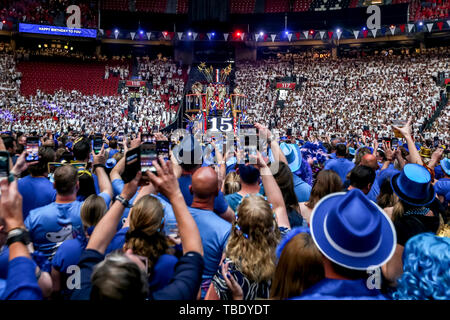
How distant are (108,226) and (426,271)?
61.8 inches

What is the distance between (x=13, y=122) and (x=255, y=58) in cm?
2159

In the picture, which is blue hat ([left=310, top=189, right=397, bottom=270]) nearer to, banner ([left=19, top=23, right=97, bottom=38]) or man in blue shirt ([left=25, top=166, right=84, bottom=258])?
man in blue shirt ([left=25, top=166, right=84, bottom=258])

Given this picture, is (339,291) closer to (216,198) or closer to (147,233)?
(147,233)

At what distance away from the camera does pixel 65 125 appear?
23.3m

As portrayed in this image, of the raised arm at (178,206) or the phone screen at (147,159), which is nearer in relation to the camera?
the raised arm at (178,206)

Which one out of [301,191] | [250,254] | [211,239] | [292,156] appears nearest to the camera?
[250,254]

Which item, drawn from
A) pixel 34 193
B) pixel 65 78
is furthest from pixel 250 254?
pixel 65 78

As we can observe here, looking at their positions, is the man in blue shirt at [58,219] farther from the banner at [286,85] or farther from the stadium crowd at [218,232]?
the banner at [286,85]

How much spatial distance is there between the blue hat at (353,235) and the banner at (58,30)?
110 ft

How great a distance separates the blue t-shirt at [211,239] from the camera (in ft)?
7.64

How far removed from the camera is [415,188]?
2717mm

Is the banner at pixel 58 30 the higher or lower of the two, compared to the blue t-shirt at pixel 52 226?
higher

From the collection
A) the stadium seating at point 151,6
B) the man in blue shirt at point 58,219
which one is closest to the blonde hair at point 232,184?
the man in blue shirt at point 58,219

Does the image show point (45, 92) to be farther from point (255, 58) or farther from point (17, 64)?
point (255, 58)
